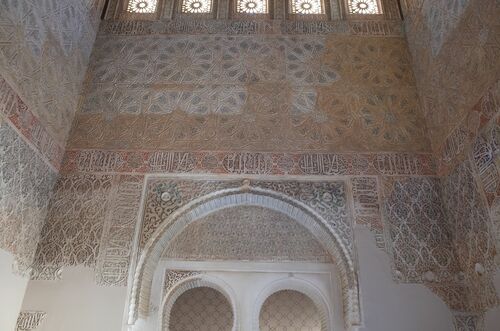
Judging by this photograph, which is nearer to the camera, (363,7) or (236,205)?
(236,205)

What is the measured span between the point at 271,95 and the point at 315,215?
146 cm

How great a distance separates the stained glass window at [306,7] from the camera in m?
5.41

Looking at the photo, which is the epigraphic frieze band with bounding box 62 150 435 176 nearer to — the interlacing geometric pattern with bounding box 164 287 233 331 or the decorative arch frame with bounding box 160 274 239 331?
the decorative arch frame with bounding box 160 274 239 331

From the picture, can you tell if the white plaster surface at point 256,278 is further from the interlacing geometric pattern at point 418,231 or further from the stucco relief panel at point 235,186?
the interlacing geometric pattern at point 418,231

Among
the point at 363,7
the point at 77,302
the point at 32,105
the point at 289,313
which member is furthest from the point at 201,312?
the point at 363,7

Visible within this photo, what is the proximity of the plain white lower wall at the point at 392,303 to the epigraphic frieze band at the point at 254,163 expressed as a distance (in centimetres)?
91

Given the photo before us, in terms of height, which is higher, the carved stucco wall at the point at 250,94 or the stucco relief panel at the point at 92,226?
the carved stucco wall at the point at 250,94

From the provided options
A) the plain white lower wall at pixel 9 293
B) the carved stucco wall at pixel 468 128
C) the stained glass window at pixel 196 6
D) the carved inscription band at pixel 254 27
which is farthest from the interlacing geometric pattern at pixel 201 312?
the stained glass window at pixel 196 6

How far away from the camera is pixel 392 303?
3.64 meters

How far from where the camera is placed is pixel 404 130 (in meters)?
4.45

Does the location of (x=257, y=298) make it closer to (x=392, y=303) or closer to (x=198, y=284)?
(x=198, y=284)

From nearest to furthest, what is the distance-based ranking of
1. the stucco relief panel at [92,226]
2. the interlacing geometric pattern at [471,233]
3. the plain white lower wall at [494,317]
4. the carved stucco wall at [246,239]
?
the plain white lower wall at [494,317], the interlacing geometric pattern at [471,233], the stucco relief panel at [92,226], the carved stucco wall at [246,239]

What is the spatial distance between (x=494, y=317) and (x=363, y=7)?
3888mm

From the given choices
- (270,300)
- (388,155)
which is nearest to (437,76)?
(388,155)
